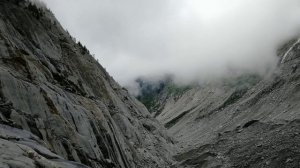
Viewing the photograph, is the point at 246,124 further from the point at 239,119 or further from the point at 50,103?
the point at 50,103

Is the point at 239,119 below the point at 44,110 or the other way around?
the other way around

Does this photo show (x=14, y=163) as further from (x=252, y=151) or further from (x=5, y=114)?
(x=252, y=151)

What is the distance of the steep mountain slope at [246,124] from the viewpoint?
155 feet

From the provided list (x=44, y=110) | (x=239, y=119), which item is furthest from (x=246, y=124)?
(x=44, y=110)

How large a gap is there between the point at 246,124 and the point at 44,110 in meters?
48.6

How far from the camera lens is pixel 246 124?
72.6 m

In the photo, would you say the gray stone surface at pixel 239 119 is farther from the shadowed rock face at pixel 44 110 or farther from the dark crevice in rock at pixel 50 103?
the dark crevice in rock at pixel 50 103

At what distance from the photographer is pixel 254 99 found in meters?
91.0

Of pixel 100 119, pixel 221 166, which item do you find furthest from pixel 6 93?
pixel 221 166

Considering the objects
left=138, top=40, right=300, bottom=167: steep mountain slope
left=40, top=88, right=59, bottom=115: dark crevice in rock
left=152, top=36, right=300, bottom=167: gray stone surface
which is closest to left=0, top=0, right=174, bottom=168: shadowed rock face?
left=40, top=88, right=59, bottom=115: dark crevice in rock

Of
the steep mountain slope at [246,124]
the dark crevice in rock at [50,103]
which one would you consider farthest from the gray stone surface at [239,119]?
the dark crevice in rock at [50,103]

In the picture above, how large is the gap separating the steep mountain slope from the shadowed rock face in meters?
9.29

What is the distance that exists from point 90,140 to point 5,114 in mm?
8592

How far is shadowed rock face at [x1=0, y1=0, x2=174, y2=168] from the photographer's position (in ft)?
72.4
